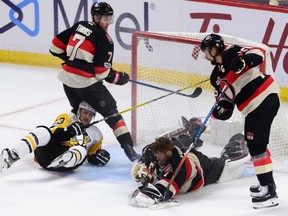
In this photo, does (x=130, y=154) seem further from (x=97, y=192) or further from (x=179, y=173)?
(x=179, y=173)

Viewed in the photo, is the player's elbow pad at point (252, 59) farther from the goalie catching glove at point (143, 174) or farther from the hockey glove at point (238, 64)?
the goalie catching glove at point (143, 174)

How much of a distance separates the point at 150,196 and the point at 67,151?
74cm

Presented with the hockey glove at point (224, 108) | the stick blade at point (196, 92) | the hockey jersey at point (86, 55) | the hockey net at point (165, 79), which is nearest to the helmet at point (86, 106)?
the hockey jersey at point (86, 55)

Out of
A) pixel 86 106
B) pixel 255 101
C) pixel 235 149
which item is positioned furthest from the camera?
pixel 86 106

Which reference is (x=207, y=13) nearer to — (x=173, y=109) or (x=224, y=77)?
(x=173, y=109)

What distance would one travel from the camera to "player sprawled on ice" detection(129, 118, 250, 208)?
476cm

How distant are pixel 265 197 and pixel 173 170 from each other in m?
0.49

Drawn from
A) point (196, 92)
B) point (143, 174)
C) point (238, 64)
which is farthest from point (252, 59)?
point (196, 92)

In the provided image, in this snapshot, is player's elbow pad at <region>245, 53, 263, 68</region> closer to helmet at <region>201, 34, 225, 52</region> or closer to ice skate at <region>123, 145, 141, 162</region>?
helmet at <region>201, 34, 225, 52</region>

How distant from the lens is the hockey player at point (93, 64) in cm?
538

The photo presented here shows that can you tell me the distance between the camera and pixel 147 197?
15.5ft

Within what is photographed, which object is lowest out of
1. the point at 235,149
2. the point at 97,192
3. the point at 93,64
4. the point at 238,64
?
the point at 97,192

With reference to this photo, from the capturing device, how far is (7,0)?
8016mm

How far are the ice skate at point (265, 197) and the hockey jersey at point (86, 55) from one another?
1272mm
